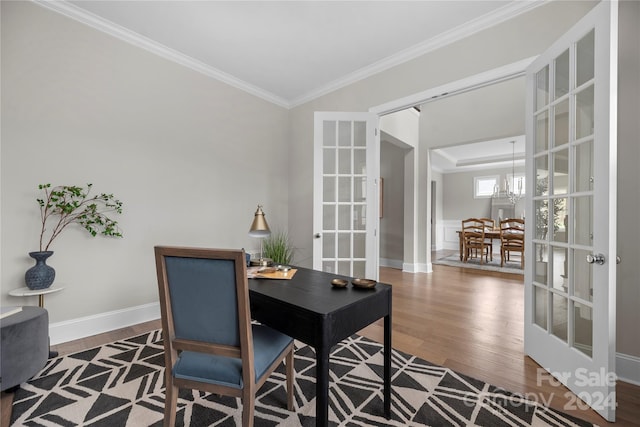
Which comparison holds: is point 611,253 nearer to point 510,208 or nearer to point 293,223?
point 293,223

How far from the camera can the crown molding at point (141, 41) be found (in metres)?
2.25

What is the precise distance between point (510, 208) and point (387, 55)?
7207mm

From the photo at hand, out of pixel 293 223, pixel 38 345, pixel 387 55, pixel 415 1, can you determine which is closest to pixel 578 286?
pixel 415 1

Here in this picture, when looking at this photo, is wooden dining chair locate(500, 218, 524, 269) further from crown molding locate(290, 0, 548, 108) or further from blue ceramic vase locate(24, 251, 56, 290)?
blue ceramic vase locate(24, 251, 56, 290)

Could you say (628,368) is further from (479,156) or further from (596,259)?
(479,156)

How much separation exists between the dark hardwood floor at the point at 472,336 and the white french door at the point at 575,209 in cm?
15

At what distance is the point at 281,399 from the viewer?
1.59 m

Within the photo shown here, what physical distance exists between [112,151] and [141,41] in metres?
1.13

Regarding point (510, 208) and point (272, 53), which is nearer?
point (272, 53)

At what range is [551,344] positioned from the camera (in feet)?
6.14

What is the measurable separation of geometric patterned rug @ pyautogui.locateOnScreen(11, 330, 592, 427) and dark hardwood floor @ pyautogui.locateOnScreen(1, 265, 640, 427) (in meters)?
0.14

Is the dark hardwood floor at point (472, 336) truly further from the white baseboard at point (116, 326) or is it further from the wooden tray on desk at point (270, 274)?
the wooden tray on desk at point (270, 274)

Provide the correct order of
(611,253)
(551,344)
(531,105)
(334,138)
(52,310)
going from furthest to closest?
(334,138)
(52,310)
(531,105)
(551,344)
(611,253)

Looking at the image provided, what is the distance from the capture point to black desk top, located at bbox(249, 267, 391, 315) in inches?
46.0
